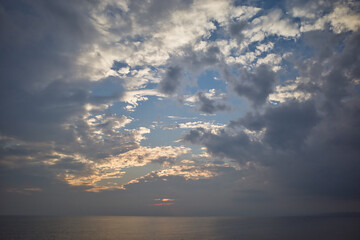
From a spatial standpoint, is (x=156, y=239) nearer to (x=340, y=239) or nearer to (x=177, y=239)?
(x=177, y=239)

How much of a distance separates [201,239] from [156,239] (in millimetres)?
21950

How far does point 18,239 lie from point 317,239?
473 feet

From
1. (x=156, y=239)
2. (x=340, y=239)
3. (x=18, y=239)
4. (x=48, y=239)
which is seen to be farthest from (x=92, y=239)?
(x=340, y=239)

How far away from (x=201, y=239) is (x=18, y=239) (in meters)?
87.4

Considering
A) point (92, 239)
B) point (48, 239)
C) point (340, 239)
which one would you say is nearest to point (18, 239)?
point (48, 239)

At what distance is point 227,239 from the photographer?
9850 centimetres

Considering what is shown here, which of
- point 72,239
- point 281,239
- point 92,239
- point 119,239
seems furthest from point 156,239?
point 281,239

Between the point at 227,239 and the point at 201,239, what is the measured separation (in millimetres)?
12662

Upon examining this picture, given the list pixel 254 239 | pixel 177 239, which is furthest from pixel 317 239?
pixel 177 239

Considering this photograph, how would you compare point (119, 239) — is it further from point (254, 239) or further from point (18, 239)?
point (254, 239)

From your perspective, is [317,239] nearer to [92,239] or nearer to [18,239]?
[92,239]

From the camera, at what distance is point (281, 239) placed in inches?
3873

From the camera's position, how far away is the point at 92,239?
9444cm

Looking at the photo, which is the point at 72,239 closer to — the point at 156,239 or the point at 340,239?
the point at 156,239
